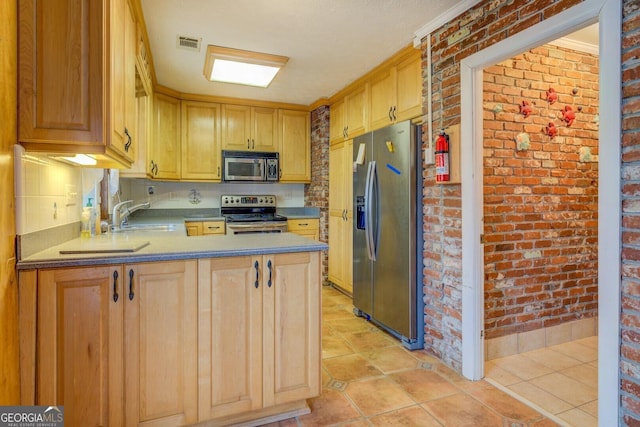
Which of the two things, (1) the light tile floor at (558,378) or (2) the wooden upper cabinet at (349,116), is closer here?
(1) the light tile floor at (558,378)

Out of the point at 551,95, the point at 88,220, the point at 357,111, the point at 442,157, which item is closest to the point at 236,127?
the point at 357,111

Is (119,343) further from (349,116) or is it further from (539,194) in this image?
(349,116)

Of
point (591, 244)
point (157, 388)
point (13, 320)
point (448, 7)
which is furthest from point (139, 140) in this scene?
point (591, 244)

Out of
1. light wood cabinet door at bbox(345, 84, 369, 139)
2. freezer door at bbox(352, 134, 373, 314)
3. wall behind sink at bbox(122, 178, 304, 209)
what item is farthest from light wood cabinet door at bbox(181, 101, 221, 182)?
freezer door at bbox(352, 134, 373, 314)

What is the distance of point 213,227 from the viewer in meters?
3.98

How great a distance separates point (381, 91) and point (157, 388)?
288 centimetres

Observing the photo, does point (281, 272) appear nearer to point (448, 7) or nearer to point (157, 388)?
point (157, 388)

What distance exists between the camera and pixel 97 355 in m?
1.43

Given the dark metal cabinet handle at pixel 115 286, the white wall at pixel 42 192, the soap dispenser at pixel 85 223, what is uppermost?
the white wall at pixel 42 192

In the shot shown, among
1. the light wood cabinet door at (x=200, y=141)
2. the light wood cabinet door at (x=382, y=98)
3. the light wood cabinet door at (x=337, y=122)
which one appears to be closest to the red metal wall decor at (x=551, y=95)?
the light wood cabinet door at (x=382, y=98)

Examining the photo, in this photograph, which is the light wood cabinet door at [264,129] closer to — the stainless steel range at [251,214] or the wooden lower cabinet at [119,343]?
the stainless steel range at [251,214]

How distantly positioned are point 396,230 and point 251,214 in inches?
98.1

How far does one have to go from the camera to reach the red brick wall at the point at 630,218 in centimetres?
135

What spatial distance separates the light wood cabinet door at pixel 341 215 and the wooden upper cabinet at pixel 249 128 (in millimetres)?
889
